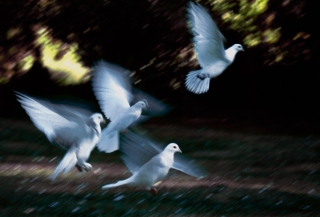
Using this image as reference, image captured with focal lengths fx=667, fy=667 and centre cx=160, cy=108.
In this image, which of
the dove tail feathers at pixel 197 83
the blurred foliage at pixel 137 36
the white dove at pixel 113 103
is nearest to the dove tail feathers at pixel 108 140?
the white dove at pixel 113 103

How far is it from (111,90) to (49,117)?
3.90ft

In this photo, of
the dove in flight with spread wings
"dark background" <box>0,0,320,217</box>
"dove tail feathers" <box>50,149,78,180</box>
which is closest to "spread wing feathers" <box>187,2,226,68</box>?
the dove in flight with spread wings

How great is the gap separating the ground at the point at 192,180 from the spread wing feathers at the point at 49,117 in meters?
1.14

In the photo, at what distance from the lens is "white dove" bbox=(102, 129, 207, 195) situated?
4.42 m

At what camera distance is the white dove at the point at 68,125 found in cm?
449

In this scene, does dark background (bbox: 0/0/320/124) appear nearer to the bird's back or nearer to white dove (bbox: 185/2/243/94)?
white dove (bbox: 185/2/243/94)

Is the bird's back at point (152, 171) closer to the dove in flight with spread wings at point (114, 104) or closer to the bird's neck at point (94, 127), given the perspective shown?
the bird's neck at point (94, 127)

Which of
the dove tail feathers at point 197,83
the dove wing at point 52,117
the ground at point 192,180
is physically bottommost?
the ground at point 192,180

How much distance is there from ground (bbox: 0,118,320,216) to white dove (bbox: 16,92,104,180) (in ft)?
3.28

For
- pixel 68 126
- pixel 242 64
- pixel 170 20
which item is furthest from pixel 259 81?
pixel 68 126

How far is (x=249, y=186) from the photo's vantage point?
6.40 metres

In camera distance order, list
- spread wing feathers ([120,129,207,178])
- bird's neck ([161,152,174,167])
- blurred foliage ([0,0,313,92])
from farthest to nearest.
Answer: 1. blurred foliage ([0,0,313,92])
2. spread wing feathers ([120,129,207,178])
3. bird's neck ([161,152,174,167])

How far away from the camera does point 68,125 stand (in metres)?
4.52

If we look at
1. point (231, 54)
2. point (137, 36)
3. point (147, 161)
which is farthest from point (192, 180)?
point (137, 36)
